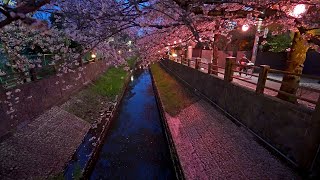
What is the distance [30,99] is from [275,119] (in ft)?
35.5

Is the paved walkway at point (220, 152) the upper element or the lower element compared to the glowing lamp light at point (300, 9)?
lower

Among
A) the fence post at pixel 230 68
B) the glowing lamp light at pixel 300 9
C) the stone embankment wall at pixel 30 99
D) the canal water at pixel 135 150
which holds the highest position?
the glowing lamp light at pixel 300 9

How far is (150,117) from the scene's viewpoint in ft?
51.0

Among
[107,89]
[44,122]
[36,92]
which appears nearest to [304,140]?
[44,122]

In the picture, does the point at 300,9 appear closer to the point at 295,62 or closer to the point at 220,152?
the point at 295,62

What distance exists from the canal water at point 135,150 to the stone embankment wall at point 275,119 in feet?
12.9

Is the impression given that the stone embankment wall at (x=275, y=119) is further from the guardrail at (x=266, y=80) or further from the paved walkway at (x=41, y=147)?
the paved walkway at (x=41, y=147)

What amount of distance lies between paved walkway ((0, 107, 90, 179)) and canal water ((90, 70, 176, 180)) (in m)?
1.56

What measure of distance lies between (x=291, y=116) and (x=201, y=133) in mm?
3942

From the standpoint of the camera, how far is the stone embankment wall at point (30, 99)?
322 inches

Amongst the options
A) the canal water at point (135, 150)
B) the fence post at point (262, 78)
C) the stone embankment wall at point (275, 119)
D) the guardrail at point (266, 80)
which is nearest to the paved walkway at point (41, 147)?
the canal water at point (135, 150)

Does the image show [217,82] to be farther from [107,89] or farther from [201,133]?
[107,89]

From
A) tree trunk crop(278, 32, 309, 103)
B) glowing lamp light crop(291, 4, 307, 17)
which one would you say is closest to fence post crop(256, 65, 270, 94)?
tree trunk crop(278, 32, 309, 103)

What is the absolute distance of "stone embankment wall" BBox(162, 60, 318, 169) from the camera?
5391mm
